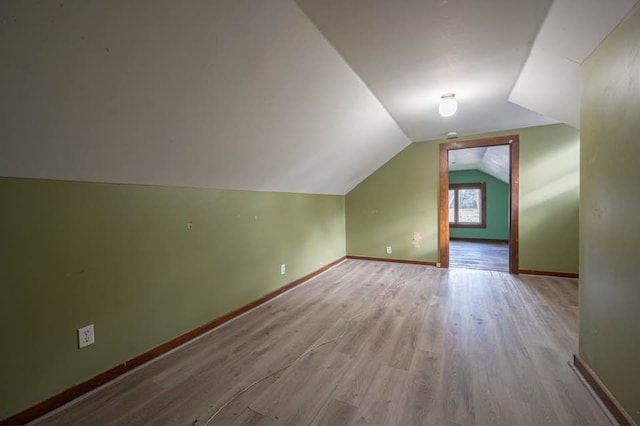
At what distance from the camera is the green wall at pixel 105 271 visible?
130 centimetres

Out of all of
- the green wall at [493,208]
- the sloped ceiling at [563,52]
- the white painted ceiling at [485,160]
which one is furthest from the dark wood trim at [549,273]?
the green wall at [493,208]

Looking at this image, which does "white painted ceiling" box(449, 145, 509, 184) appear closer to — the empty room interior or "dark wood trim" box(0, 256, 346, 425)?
the empty room interior

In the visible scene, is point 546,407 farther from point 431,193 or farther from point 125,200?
point 431,193

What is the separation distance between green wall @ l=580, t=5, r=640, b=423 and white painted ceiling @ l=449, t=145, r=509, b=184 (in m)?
3.20

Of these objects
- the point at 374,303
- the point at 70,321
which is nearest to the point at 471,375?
the point at 374,303

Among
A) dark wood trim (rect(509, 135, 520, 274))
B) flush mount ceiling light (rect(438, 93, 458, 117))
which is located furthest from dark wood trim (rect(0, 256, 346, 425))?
dark wood trim (rect(509, 135, 520, 274))

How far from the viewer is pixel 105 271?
1633 mm

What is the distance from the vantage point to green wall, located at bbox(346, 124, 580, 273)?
11.8ft

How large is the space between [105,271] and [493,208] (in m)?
8.39

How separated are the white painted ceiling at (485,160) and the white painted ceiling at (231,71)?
2639mm

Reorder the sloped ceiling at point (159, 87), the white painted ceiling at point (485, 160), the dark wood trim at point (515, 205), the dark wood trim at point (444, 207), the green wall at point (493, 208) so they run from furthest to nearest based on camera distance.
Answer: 1. the green wall at point (493, 208)
2. the white painted ceiling at point (485, 160)
3. the dark wood trim at point (444, 207)
4. the dark wood trim at point (515, 205)
5. the sloped ceiling at point (159, 87)

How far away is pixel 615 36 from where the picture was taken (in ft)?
4.26

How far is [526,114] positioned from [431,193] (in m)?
1.60

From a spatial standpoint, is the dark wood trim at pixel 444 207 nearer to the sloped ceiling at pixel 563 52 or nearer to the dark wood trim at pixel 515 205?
→ the dark wood trim at pixel 515 205
